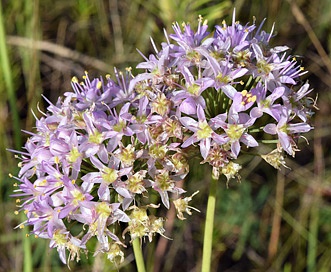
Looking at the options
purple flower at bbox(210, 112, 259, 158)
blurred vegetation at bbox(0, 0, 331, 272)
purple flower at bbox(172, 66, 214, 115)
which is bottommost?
blurred vegetation at bbox(0, 0, 331, 272)

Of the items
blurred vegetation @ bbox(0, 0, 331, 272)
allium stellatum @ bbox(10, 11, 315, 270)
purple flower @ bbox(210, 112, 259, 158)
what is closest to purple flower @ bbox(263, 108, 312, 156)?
allium stellatum @ bbox(10, 11, 315, 270)

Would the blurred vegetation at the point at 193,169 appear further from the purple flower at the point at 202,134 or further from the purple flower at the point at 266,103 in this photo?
the purple flower at the point at 202,134

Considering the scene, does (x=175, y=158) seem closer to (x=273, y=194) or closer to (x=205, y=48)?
(x=205, y=48)

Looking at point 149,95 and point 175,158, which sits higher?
point 149,95

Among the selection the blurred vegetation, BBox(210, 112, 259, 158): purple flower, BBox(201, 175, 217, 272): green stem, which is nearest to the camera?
BBox(210, 112, 259, 158): purple flower

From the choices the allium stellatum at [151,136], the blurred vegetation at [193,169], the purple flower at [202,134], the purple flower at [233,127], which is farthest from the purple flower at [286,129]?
the blurred vegetation at [193,169]

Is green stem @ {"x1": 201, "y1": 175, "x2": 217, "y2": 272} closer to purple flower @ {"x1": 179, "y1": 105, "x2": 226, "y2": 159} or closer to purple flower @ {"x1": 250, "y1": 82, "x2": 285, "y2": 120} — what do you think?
purple flower @ {"x1": 179, "y1": 105, "x2": 226, "y2": 159}

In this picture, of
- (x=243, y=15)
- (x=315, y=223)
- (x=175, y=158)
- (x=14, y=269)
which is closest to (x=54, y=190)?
(x=175, y=158)
